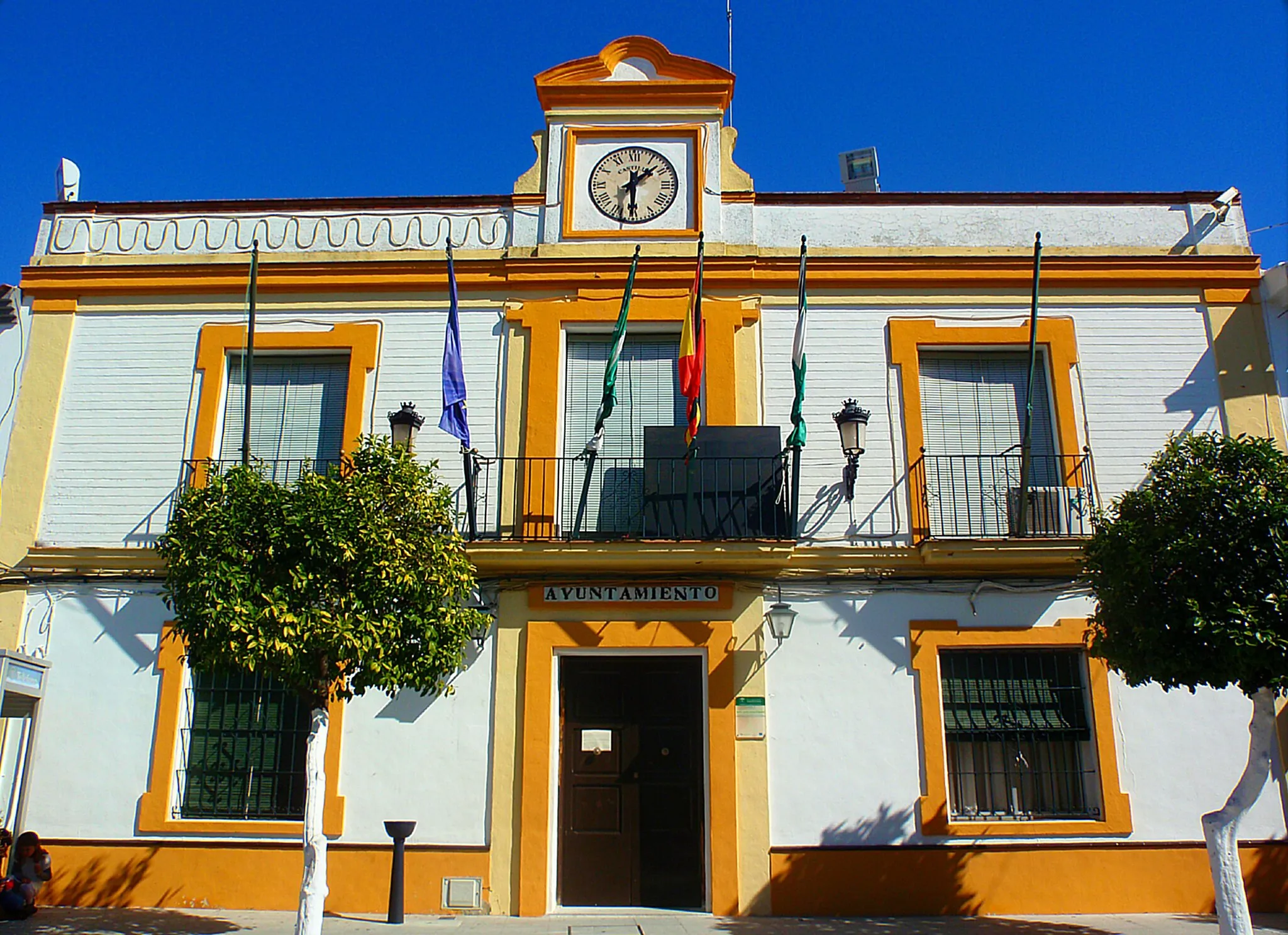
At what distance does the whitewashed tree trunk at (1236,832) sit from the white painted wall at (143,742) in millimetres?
5671

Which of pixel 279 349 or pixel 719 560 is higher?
pixel 279 349

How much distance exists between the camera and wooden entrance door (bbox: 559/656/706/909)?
903 cm

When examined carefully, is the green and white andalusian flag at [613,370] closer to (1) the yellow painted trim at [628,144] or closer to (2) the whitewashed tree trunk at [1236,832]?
(1) the yellow painted trim at [628,144]

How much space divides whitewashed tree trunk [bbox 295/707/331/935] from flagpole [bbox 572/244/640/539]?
3177 millimetres

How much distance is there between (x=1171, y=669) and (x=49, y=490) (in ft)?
33.0

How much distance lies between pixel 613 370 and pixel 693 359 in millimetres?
748

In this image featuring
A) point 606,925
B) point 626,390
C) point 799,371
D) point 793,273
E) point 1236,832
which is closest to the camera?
point 1236,832

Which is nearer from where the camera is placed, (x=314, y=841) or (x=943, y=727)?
(x=314, y=841)

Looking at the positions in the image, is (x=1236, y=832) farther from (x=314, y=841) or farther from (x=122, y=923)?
(x=122, y=923)

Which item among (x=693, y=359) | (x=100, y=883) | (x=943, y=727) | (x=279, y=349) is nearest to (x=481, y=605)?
(x=693, y=359)

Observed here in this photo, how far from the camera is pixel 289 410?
10383mm

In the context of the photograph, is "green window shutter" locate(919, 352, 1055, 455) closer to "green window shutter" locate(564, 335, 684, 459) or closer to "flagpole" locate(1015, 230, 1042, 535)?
"flagpole" locate(1015, 230, 1042, 535)

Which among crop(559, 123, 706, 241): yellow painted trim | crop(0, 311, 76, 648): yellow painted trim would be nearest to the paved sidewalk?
crop(0, 311, 76, 648): yellow painted trim

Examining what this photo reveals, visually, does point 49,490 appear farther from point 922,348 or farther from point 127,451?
point 922,348
